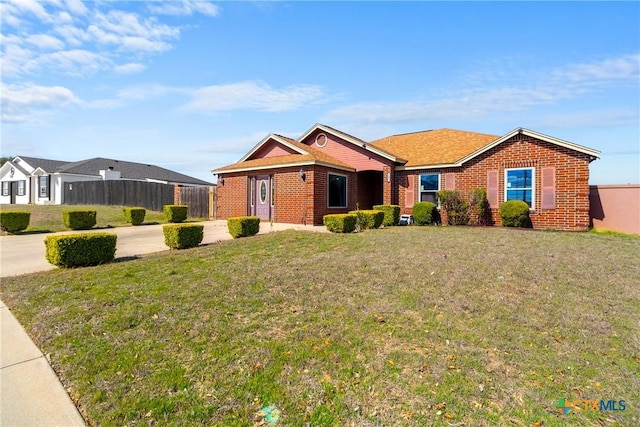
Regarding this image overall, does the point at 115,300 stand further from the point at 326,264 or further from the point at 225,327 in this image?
the point at 326,264

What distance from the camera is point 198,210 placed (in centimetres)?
1975

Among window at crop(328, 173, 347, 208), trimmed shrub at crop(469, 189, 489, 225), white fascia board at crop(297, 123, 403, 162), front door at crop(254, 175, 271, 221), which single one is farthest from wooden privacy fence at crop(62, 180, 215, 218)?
trimmed shrub at crop(469, 189, 489, 225)

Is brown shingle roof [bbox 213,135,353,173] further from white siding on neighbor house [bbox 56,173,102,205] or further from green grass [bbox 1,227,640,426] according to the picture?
white siding on neighbor house [bbox 56,173,102,205]

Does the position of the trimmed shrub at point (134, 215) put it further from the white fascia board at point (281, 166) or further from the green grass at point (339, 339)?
the green grass at point (339, 339)

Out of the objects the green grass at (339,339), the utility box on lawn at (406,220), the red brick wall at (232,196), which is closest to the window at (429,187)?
the utility box on lawn at (406,220)

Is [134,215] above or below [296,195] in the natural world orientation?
below

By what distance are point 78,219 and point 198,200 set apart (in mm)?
7007

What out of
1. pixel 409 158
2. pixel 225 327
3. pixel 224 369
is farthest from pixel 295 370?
pixel 409 158

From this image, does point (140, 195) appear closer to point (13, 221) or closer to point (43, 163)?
point (13, 221)

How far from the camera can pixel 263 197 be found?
50.9ft

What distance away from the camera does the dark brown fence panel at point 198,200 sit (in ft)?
62.5

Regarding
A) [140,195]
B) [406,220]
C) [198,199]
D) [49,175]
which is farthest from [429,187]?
[49,175]

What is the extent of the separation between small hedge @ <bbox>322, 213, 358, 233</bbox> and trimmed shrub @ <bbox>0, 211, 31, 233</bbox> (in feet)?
38.0

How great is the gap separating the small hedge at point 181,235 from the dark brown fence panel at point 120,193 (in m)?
14.8
